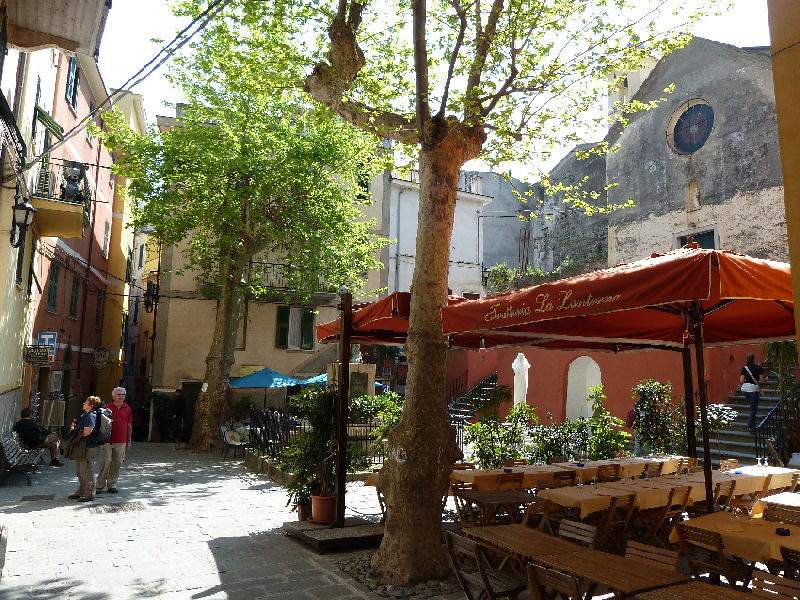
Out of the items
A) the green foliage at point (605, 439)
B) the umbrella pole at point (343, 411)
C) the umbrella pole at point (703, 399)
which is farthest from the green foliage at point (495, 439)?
the umbrella pole at point (703, 399)

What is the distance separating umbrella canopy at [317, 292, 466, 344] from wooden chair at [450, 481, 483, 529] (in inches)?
79.8

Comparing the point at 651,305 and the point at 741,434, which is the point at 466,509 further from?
the point at 741,434

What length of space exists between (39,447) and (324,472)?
8183 mm

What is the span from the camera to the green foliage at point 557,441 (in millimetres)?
9930

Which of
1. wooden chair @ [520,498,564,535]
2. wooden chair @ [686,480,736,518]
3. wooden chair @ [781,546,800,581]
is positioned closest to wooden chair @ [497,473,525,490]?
wooden chair @ [520,498,564,535]

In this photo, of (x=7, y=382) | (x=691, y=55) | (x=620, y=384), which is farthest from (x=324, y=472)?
(x=691, y=55)

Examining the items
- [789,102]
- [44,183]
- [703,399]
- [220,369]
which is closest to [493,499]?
[703,399]

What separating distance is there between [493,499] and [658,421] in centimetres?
632

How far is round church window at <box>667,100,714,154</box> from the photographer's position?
2028 cm

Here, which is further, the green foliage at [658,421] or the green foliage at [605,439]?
the green foliage at [658,421]

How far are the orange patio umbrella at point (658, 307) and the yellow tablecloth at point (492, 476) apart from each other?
5.42ft

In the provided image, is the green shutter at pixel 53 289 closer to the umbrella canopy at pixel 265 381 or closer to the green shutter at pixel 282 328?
the umbrella canopy at pixel 265 381

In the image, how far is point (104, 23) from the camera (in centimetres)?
803

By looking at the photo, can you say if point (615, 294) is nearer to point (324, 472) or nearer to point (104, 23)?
point (324, 472)
